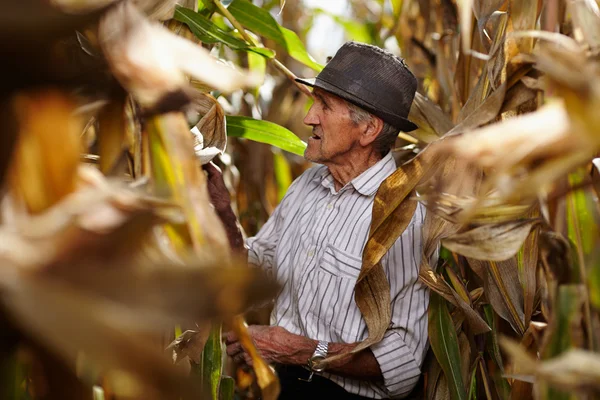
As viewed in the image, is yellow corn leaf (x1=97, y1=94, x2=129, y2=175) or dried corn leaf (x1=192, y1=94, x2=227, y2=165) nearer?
yellow corn leaf (x1=97, y1=94, x2=129, y2=175)

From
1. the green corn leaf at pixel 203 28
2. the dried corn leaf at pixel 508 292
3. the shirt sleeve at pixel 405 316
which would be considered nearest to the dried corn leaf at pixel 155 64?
the green corn leaf at pixel 203 28

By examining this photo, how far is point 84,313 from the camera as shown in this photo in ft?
1.57

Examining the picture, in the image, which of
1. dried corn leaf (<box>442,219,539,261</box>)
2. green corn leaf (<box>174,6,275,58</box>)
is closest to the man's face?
green corn leaf (<box>174,6,275,58</box>)

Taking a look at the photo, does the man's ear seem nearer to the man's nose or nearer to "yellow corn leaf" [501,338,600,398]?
the man's nose

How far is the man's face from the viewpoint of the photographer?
1535 millimetres

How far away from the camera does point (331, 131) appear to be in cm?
155

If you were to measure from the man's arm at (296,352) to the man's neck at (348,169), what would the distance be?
1.21 feet

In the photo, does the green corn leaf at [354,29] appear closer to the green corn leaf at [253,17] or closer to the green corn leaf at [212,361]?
the green corn leaf at [253,17]

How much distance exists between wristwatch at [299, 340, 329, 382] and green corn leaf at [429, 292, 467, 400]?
0.22 m

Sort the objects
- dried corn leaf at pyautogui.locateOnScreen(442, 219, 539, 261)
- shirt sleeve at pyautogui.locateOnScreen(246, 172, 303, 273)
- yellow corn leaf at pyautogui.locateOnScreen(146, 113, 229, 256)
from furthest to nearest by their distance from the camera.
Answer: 1. shirt sleeve at pyautogui.locateOnScreen(246, 172, 303, 273)
2. dried corn leaf at pyautogui.locateOnScreen(442, 219, 539, 261)
3. yellow corn leaf at pyautogui.locateOnScreen(146, 113, 229, 256)

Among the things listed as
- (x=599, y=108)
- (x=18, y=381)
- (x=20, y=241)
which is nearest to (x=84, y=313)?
(x=20, y=241)

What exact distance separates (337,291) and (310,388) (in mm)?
218

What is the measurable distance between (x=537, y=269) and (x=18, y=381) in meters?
0.79

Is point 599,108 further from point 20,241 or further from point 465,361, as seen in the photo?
point 465,361
